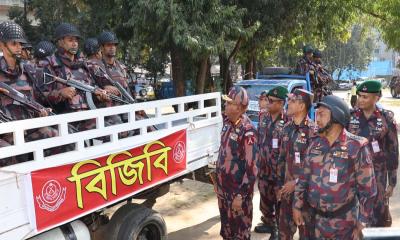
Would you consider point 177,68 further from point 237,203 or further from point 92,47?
point 237,203

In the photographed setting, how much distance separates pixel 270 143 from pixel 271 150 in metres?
0.08

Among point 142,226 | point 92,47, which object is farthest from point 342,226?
point 92,47

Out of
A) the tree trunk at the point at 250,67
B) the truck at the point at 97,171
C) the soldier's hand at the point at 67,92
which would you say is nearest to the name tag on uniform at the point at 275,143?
the truck at the point at 97,171

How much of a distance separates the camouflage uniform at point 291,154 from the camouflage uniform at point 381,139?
595 mm

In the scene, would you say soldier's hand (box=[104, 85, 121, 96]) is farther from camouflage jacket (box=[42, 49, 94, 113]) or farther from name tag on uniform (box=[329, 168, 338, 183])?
name tag on uniform (box=[329, 168, 338, 183])

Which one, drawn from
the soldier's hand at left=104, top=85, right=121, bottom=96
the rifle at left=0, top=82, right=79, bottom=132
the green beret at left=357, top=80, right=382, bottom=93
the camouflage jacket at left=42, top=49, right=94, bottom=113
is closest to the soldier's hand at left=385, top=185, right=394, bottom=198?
the green beret at left=357, top=80, right=382, bottom=93

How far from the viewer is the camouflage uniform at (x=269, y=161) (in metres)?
4.54

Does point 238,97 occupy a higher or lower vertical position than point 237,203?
higher

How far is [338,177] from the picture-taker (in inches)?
115

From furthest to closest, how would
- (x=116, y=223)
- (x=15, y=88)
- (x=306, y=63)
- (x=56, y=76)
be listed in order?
(x=306, y=63)
(x=56, y=76)
(x=116, y=223)
(x=15, y=88)

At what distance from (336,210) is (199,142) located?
1709 millimetres

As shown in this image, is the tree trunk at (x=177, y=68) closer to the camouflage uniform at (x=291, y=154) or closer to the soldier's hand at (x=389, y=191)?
the camouflage uniform at (x=291, y=154)

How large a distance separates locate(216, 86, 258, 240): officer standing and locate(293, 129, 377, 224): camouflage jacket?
0.68 m

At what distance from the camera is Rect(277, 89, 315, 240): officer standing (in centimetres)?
376
